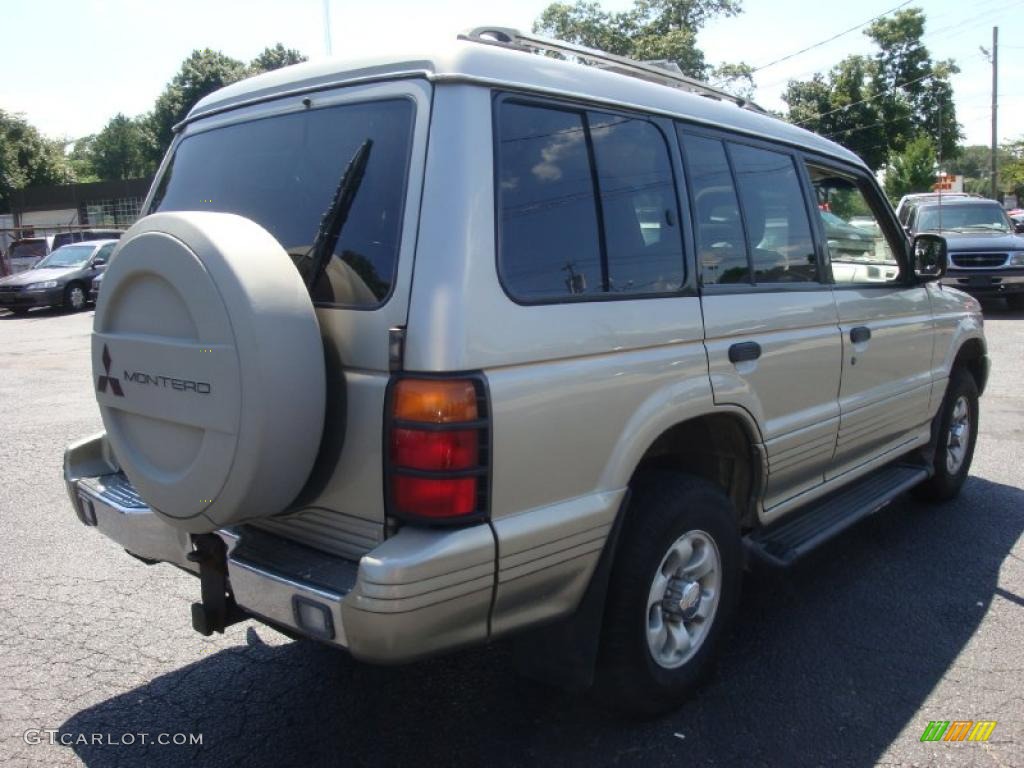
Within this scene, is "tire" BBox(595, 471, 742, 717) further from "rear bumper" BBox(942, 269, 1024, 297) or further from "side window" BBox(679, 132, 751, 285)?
"rear bumper" BBox(942, 269, 1024, 297)

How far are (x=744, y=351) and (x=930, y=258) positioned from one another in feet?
7.07

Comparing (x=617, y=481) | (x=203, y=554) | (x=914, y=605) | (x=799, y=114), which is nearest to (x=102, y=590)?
(x=203, y=554)

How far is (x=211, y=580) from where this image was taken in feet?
8.27

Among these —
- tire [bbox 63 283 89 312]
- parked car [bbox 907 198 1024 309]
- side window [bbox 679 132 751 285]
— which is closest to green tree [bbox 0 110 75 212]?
tire [bbox 63 283 89 312]

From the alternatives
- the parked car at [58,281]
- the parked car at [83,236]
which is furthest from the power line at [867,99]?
the parked car at [58,281]

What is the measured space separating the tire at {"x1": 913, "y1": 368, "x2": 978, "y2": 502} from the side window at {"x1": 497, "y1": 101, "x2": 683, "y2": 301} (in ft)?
9.63

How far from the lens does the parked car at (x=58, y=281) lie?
17.8 m

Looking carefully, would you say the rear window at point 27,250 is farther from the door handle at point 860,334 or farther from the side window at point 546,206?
the side window at point 546,206

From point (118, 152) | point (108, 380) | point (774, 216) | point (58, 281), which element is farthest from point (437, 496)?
point (118, 152)

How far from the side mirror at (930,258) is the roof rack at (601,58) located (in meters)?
1.32

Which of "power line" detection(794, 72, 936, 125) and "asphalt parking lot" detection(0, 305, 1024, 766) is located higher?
"power line" detection(794, 72, 936, 125)

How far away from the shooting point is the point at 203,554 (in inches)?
99.0

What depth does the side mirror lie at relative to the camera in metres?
4.53

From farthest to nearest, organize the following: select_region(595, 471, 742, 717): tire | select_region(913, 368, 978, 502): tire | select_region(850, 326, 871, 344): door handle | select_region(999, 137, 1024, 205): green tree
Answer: select_region(999, 137, 1024, 205): green tree, select_region(913, 368, 978, 502): tire, select_region(850, 326, 871, 344): door handle, select_region(595, 471, 742, 717): tire
